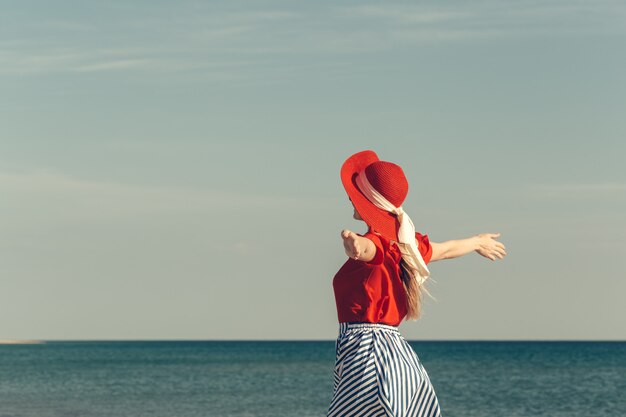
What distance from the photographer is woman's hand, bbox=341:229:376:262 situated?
5039mm

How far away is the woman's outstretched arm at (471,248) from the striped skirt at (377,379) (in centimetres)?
55

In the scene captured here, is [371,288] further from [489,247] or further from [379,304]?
[489,247]

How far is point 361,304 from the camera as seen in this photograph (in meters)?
5.44

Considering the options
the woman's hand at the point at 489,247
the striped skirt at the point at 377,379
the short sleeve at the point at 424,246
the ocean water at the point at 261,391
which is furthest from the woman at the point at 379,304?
the ocean water at the point at 261,391

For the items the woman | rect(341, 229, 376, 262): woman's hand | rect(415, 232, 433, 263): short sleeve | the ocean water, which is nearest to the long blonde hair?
the woman

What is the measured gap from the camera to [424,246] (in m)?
5.68

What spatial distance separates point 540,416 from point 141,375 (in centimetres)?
2875

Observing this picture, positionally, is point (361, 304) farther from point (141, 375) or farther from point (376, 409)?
point (141, 375)

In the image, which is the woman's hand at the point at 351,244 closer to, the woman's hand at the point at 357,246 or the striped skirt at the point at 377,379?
the woman's hand at the point at 357,246

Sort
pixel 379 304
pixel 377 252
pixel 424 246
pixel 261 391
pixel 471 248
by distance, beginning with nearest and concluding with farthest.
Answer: pixel 377 252
pixel 379 304
pixel 424 246
pixel 471 248
pixel 261 391

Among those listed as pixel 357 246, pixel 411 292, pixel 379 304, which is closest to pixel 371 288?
pixel 379 304

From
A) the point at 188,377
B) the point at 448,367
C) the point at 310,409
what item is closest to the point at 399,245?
the point at 310,409

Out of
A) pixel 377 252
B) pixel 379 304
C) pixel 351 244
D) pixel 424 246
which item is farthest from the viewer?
pixel 424 246

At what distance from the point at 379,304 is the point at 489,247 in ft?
2.93
